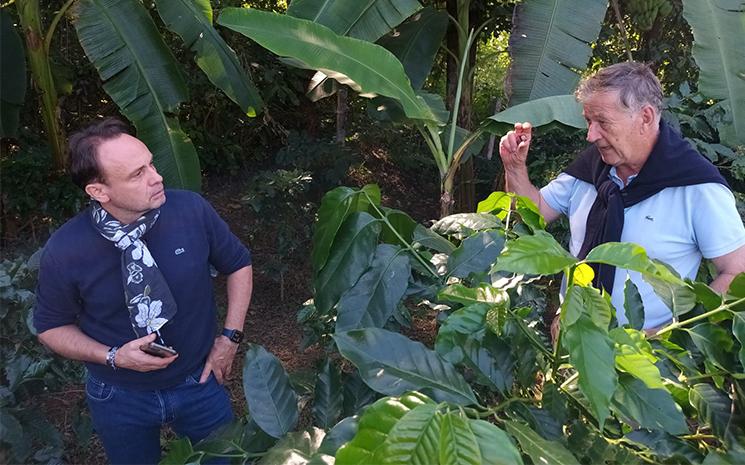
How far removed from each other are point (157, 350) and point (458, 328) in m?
1.20

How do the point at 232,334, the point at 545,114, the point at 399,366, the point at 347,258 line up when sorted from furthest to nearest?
the point at 545,114 → the point at 232,334 → the point at 347,258 → the point at 399,366

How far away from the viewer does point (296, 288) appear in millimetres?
4883

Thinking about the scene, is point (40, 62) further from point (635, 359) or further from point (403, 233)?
point (635, 359)

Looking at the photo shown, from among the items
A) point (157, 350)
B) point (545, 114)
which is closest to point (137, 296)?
point (157, 350)

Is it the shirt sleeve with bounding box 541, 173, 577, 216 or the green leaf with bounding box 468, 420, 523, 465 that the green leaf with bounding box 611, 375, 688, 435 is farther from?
the shirt sleeve with bounding box 541, 173, 577, 216

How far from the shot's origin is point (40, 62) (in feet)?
13.6

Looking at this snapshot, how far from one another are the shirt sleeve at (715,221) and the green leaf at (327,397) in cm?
126

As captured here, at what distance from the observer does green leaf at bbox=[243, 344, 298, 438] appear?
3.38ft

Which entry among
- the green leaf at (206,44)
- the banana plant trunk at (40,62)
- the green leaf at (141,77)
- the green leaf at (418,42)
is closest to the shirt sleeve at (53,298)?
the green leaf at (141,77)

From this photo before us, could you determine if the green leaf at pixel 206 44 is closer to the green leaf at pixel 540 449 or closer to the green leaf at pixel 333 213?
the green leaf at pixel 333 213

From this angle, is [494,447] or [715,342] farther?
[715,342]

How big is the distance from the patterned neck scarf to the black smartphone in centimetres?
4

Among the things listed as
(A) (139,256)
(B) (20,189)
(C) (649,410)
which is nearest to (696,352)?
(C) (649,410)

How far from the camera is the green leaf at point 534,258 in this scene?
75cm
